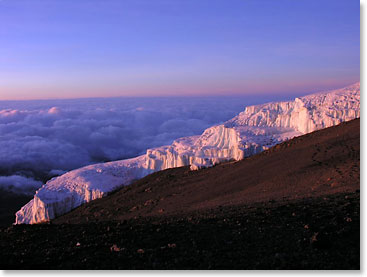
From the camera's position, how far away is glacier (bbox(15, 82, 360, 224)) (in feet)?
105

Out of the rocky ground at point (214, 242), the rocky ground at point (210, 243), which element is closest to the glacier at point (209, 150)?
the rocky ground at point (214, 242)

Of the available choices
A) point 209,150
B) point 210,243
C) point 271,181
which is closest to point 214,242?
point 210,243

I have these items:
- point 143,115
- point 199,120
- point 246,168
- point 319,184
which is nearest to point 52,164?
point 199,120

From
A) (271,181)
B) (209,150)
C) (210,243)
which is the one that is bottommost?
(209,150)

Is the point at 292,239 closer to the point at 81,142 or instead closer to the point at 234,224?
the point at 234,224

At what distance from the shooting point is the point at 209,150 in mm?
34938

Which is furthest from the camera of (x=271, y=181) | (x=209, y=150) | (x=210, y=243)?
(x=209, y=150)

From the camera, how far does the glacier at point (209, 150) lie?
32031 mm

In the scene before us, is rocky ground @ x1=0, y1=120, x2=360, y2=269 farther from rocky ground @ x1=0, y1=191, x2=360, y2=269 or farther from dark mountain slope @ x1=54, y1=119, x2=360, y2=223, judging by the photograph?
dark mountain slope @ x1=54, y1=119, x2=360, y2=223

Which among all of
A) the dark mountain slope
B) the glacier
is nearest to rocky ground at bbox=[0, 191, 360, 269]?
the dark mountain slope

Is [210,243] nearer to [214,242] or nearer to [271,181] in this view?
[214,242]

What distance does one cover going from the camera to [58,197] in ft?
109

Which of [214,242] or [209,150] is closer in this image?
[214,242]

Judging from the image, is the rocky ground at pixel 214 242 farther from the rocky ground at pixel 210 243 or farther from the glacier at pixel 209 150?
the glacier at pixel 209 150
